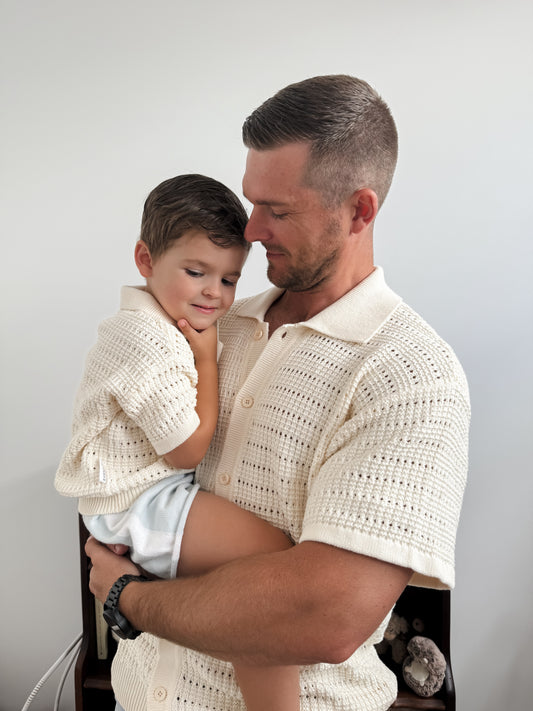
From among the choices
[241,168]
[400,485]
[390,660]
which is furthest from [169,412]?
[390,660]

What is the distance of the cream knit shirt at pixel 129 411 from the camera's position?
1155 mm

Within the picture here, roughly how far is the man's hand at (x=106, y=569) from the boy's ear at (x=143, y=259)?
60 centimetres

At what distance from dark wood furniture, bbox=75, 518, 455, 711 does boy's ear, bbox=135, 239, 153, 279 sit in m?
1.03

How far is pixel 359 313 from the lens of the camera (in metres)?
Answer: 1.24

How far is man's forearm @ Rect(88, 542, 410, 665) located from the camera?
3.03 ft

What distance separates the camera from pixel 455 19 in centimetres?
191

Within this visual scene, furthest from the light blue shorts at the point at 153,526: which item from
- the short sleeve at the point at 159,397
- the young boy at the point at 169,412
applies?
the short sleeve at the point at 159,397

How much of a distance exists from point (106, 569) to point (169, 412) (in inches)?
14.0

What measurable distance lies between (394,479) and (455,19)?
163 centimetres

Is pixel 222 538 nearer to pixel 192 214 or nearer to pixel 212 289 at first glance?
pixel 212 289

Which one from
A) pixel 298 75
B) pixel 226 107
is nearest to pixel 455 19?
pixel 298 75

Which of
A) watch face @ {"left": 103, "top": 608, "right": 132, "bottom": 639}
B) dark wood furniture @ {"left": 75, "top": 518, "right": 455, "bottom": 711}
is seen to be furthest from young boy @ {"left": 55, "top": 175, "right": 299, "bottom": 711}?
dark wood furniture @ {"left": 75, "top": 518, "right": 455, "bottom": 711}

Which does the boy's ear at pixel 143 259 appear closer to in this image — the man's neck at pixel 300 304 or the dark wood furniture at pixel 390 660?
the man's neck at pixel 300 304

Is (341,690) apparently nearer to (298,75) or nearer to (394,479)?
(394,479)
